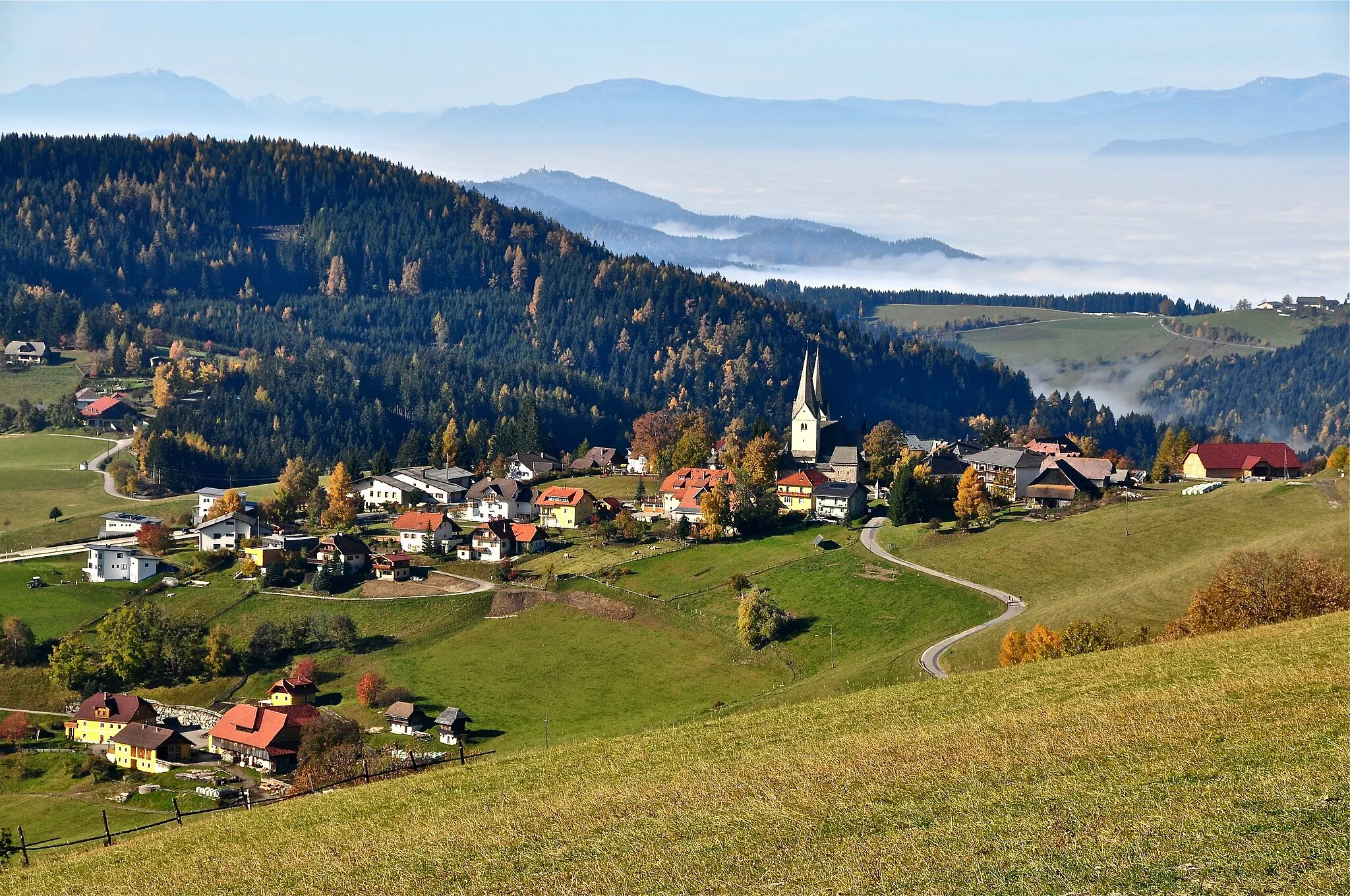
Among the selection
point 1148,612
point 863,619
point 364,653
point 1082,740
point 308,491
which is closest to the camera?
point 1082,740

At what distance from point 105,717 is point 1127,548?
5968 centimetres

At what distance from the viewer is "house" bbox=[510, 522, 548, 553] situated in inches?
4375

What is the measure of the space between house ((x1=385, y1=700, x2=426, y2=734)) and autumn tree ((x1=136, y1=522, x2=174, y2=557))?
46562 mm

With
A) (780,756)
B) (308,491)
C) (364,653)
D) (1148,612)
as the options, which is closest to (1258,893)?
(780,756)

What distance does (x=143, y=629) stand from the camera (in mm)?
91562

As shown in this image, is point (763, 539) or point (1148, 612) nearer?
point (1148, 612)

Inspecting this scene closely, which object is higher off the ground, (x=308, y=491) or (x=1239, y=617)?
(x=1239, y=617)

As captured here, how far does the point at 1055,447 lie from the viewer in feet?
474

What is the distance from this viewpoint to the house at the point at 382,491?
13650 cm

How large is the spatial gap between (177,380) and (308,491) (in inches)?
2817

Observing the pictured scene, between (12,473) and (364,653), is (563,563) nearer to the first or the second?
(364,653)

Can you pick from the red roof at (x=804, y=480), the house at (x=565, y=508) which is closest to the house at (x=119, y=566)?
the house at (x=565, y=508)

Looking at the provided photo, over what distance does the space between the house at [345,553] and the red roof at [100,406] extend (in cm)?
8313

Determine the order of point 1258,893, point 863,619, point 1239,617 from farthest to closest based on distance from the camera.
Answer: point 863,619, point 1239,617, point 1258,893
